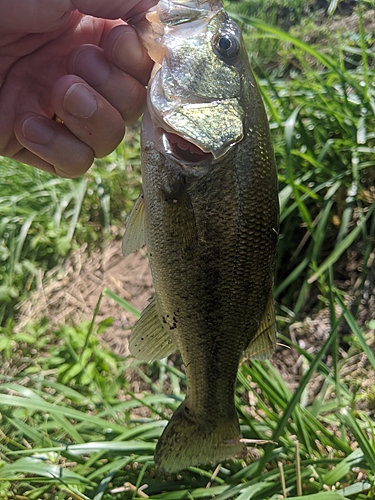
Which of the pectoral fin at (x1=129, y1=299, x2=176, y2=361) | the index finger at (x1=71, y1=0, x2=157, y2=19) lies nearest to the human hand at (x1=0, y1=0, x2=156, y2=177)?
the index finger at (x1=71, y1=0, x2=157, y2=19)

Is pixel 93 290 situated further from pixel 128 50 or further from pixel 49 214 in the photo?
pixel 128 50

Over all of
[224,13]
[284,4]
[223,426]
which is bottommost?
[223,426]

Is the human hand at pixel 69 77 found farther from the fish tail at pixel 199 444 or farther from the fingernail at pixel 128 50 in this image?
the fish tail at pixel 199 444

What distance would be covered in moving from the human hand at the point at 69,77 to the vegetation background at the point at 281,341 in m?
0.89

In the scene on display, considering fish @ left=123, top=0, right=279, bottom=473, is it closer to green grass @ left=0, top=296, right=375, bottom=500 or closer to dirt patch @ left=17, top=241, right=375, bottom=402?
green grass @ left=0, top=296, right=375, bottom=500

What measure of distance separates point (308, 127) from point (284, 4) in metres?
2.66

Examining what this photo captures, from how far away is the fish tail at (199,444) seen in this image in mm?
1463

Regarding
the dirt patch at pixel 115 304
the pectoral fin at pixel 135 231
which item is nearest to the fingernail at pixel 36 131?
the pectoral fin at pixel 135 231

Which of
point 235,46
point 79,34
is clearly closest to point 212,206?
point 235,46

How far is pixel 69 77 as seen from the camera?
145 centimetres

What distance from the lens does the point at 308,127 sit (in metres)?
2.67

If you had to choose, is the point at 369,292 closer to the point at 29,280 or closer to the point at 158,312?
the point at 158,312

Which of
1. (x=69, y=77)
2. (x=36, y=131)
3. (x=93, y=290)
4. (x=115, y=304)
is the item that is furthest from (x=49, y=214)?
(x=69, y=77)

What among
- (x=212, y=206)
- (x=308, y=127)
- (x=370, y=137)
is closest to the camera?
(x=212, y=206)
